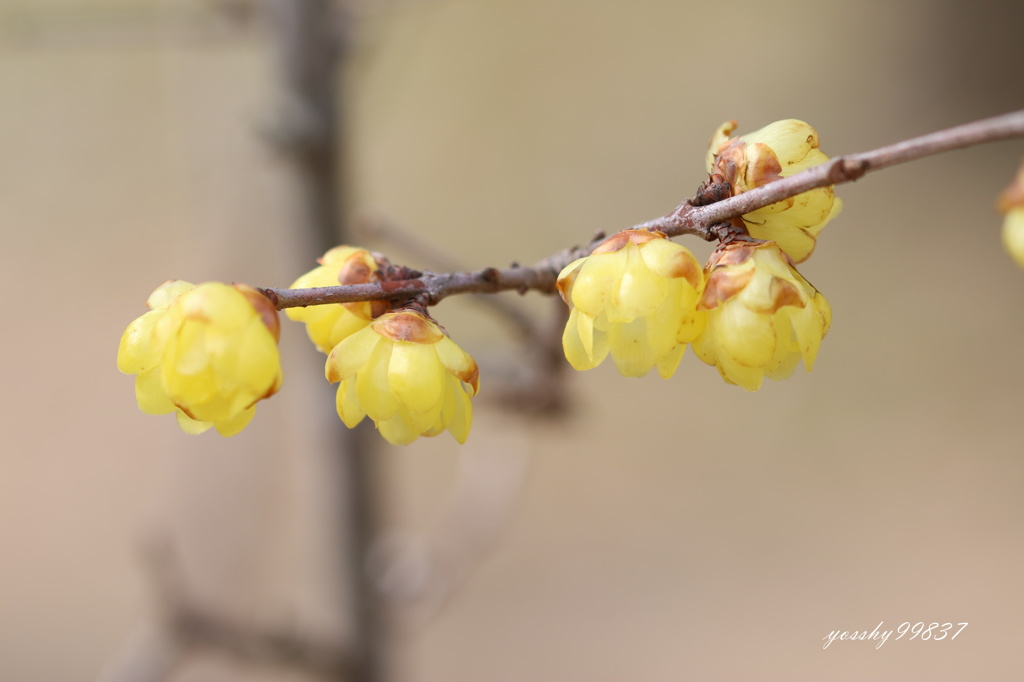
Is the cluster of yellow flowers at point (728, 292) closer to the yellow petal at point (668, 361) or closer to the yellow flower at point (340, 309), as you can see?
the yellow petal at point (668, 361)

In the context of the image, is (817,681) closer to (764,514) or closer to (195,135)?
(764,514)

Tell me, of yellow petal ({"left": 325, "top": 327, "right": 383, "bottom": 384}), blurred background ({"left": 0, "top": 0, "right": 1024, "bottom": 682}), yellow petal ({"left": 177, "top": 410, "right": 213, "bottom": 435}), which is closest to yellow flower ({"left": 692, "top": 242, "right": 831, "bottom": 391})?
yellow petal ({"left": 325, "top": 327, "right": 383, "bottom": 384})

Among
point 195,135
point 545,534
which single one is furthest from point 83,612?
point 195,135

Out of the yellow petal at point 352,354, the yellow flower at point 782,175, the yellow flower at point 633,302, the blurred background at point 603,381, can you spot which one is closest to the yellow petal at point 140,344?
the yellow petal at point 352,354

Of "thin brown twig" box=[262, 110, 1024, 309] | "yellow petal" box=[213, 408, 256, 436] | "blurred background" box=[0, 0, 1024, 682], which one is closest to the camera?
"thin brown twig" box=[262, 110, 1024, 309]

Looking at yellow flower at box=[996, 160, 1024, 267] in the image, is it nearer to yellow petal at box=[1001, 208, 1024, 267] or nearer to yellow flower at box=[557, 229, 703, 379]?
yellow petal at box=[1001, 208, 1024, 267]

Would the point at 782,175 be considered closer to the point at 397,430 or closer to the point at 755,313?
the point at 755,313
